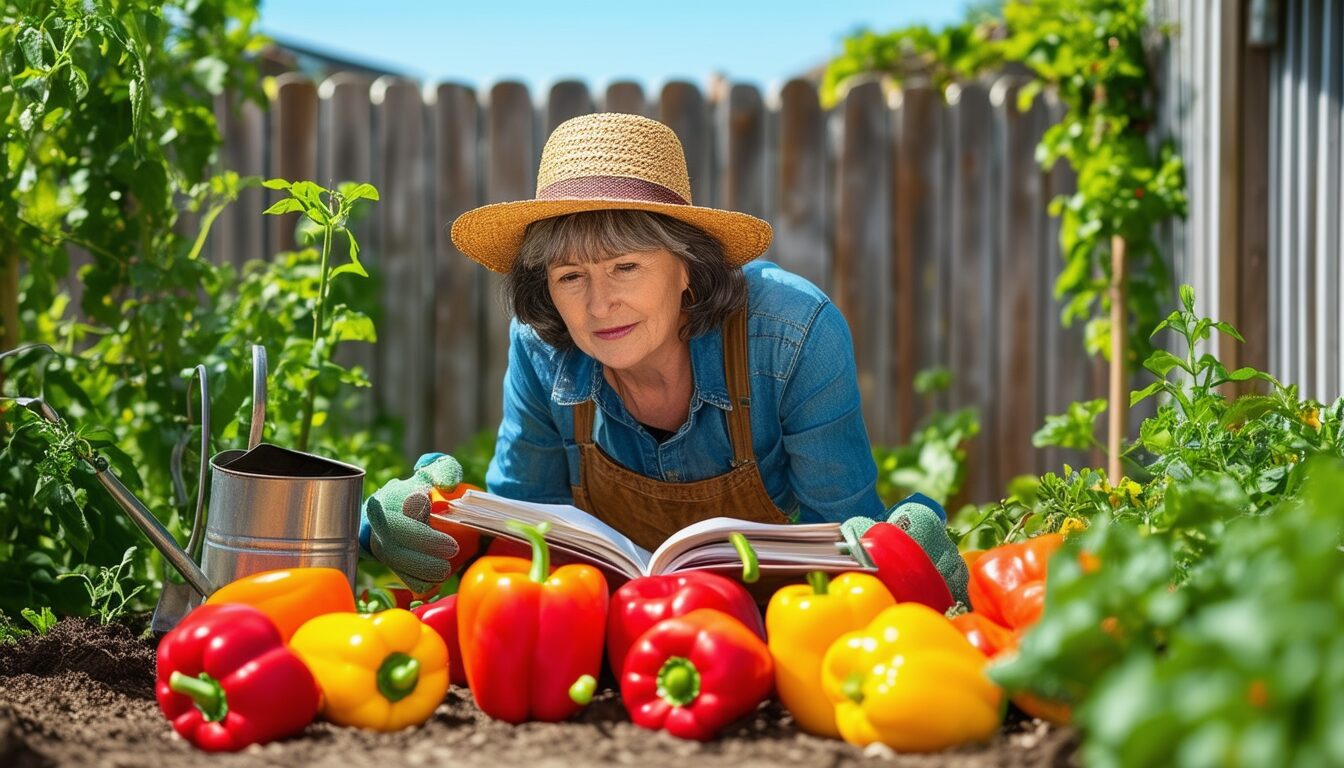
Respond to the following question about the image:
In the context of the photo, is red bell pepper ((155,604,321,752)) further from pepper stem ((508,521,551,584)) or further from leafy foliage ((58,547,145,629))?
leafy foliage ((58,547,145,629))

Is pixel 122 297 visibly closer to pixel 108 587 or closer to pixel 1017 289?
pixel 108 587

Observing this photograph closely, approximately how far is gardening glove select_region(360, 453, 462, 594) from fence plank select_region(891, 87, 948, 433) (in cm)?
312

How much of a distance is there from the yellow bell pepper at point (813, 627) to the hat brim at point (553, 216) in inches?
32.6

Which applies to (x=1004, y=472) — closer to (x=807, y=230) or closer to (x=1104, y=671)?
(x=807, y=230)

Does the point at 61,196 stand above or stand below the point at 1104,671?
above

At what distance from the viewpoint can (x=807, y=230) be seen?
5055 millimetres

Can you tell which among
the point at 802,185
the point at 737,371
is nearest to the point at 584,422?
the point at 737,371

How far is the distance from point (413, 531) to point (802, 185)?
317 cm

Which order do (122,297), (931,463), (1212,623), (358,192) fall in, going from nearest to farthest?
(1212,623), (358,192), (122,297), (931,463)

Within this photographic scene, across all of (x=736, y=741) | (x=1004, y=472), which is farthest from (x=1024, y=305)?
(x=736, y=741)

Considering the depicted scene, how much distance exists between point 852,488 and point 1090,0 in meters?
2.62

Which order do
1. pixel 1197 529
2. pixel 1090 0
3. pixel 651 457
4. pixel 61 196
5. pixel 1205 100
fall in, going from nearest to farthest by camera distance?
pixel 1197 529
pixel 651 457
pixel 61 196
pixel 1205 100
pixel 1090 0

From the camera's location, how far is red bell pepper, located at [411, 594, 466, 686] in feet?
6.56

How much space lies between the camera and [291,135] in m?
4.94
